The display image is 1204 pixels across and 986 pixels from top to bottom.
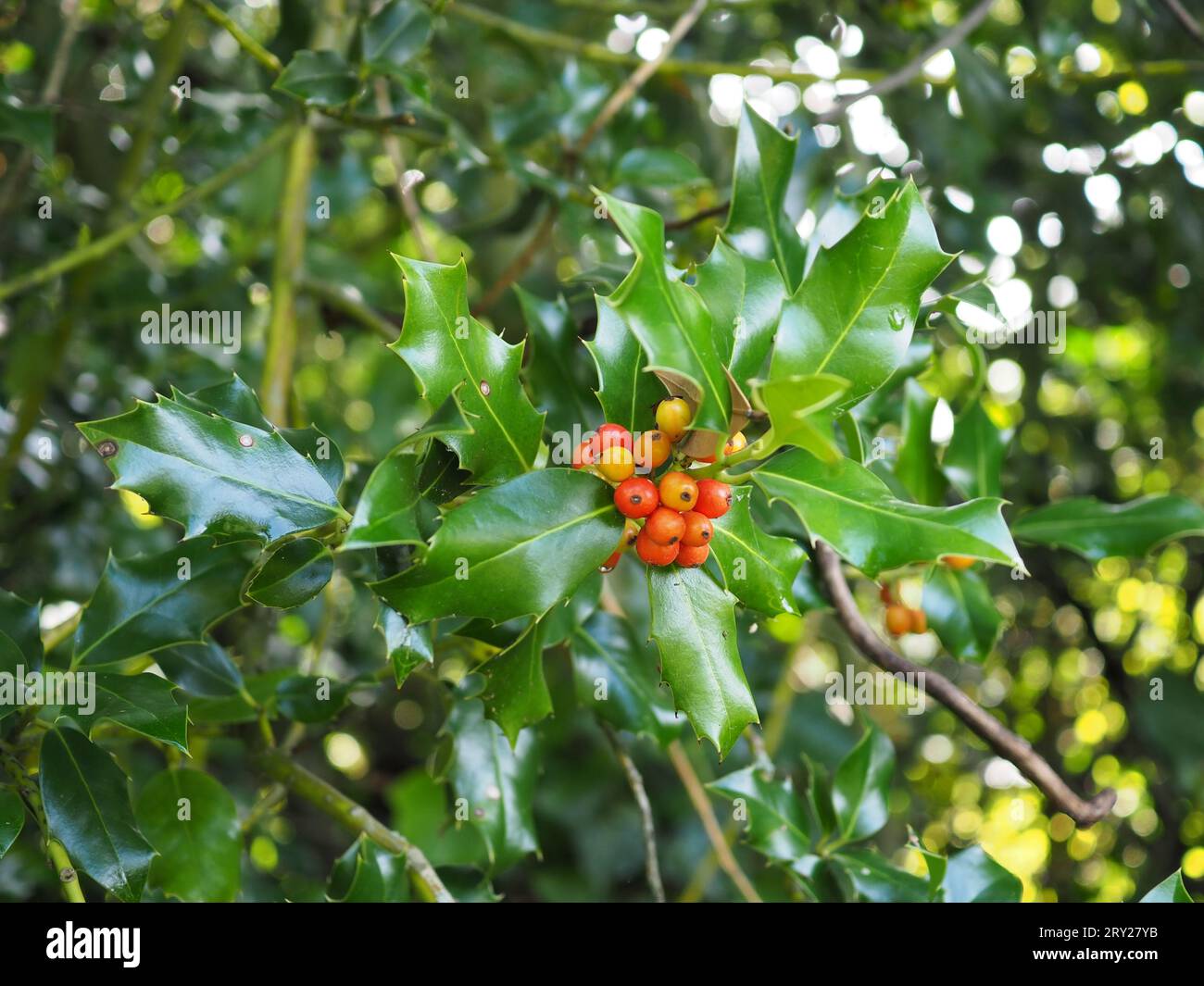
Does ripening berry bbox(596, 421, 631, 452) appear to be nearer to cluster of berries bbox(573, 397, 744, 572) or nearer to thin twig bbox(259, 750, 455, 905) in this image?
cluster of berries bbox(573, 397, 744, 572)

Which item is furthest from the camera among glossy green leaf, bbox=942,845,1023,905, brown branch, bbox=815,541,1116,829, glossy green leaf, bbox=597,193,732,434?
glossy green leaf, bbox=942,845,1023,905

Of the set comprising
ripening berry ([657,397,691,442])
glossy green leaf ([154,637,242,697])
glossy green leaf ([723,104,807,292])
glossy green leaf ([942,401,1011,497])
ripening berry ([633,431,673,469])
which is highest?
glossy green leaf ([723,104,807,292])

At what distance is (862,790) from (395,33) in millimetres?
1126

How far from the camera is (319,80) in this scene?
129 cm

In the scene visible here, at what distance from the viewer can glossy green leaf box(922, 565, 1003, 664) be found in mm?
1305

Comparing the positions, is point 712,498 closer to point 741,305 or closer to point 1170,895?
point 741,305

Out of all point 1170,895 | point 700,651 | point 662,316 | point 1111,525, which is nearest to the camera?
point 662,316

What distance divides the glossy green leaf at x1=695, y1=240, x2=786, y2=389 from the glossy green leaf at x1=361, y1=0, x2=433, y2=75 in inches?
25.4

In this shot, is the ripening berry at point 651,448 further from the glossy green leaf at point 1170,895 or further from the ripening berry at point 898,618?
the glossy green leaf at point 1170,895

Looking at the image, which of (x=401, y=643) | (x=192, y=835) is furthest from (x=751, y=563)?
(x=192, y=835)

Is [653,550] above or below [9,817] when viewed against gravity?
above

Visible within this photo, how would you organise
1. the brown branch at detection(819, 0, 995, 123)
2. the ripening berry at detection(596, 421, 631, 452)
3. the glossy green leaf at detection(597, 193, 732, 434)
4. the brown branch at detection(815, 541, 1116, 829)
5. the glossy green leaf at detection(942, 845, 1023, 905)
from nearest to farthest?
the glossy green leaf at detection(597, 193, 732, 434), the ripening berry at detection(596, 421, 631, 452), the brown branch at detection(815, 541, 1116, 829), the glossy green leaf at detection(942, 845, 1023, 905), the brown branch at detection(819, 0, 995, 123)

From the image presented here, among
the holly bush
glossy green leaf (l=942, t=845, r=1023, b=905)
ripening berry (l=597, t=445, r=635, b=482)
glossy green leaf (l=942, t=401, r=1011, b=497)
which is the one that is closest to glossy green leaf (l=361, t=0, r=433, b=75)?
the holly bush
